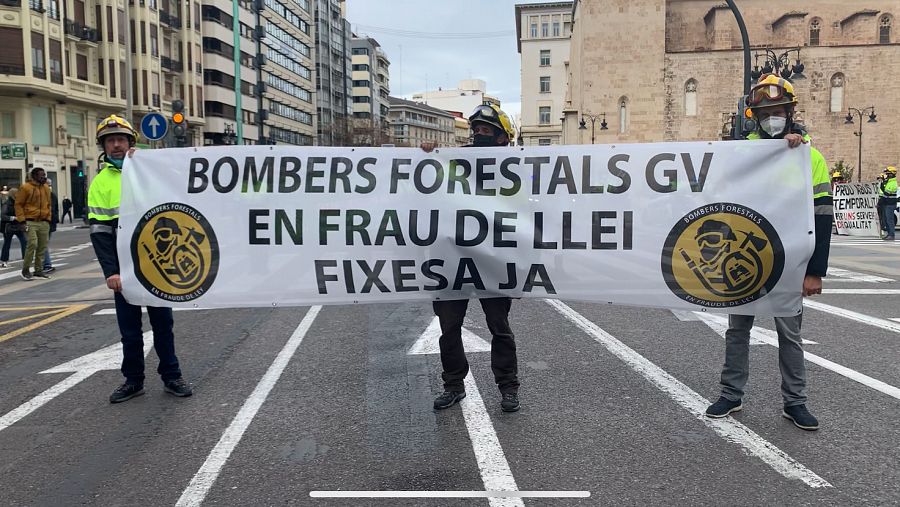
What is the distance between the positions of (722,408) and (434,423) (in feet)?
6.22

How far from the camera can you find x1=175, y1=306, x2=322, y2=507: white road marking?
3.71 metres

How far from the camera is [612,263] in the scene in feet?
16.9

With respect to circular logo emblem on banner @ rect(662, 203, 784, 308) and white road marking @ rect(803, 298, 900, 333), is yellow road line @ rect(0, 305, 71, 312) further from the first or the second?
white road marking @ rect(803, 298, 900, 333)

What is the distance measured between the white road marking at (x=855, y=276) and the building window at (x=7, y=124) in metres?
38.7

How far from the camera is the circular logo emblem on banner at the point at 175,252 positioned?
5348 mm

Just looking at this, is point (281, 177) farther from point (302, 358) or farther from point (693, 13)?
point (693, 13)

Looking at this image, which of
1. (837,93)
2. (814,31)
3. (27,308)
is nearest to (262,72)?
(814,31)

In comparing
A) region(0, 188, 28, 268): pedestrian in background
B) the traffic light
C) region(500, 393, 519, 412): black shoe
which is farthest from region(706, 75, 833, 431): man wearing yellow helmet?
the traffic light

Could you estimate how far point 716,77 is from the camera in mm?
62844

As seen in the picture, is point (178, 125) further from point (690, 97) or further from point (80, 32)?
point (690, 97)

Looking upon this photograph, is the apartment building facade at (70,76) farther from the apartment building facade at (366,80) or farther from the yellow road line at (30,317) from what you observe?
the apartment building facade at (366,80)

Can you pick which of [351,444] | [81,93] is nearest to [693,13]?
[81,93]

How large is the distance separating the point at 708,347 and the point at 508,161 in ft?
10.2

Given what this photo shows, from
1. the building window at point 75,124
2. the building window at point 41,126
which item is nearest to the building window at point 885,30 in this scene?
the building window at point 75,124
